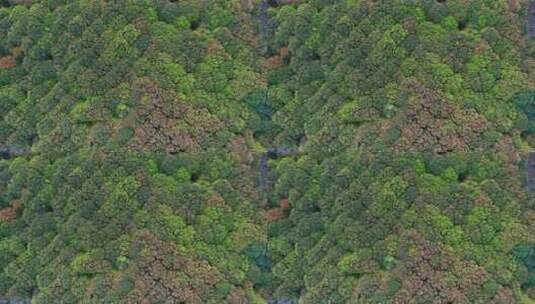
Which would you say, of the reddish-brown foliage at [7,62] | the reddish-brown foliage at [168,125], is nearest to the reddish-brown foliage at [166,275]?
the reddish-brown foliage at [168,125]

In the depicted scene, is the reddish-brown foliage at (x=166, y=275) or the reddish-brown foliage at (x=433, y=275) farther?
the reddish-brown foliage at (x=166, y=275)

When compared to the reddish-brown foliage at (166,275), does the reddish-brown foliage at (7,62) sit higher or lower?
higher

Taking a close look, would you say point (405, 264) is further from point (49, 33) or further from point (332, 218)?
point (49, 33)

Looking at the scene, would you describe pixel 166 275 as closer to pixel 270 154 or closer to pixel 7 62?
pixel 270 154

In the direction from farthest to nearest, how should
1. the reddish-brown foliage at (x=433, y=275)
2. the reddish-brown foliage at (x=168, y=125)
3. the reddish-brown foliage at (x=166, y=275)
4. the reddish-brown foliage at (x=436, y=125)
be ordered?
the reddish-brown foliage at (x=168, y=125) → the reddish-brown foliage at (x=436, y=125) → the reddish-brown foliage at (x=166, y=275) → the reddish-brown foliage at (x=433, y=275)

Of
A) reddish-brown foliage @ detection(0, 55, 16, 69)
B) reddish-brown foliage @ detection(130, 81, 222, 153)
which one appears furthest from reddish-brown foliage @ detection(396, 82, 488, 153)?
reddish-brown foliage @ detection(0, 55, 16, 69)

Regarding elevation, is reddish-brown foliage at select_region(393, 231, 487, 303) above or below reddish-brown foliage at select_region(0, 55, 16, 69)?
below

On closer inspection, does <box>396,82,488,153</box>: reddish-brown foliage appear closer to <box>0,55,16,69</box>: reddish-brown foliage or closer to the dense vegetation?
the dense vegetation

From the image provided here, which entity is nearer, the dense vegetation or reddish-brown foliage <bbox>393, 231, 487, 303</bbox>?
reddish-brown foliage <bbox>393, 231, 487, 303</bbox>

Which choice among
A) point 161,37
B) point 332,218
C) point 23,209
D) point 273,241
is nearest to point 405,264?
point 332,218

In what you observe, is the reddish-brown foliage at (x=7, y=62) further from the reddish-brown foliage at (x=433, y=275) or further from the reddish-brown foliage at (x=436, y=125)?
the reddish-brown foliage at (x=433, y=275)
